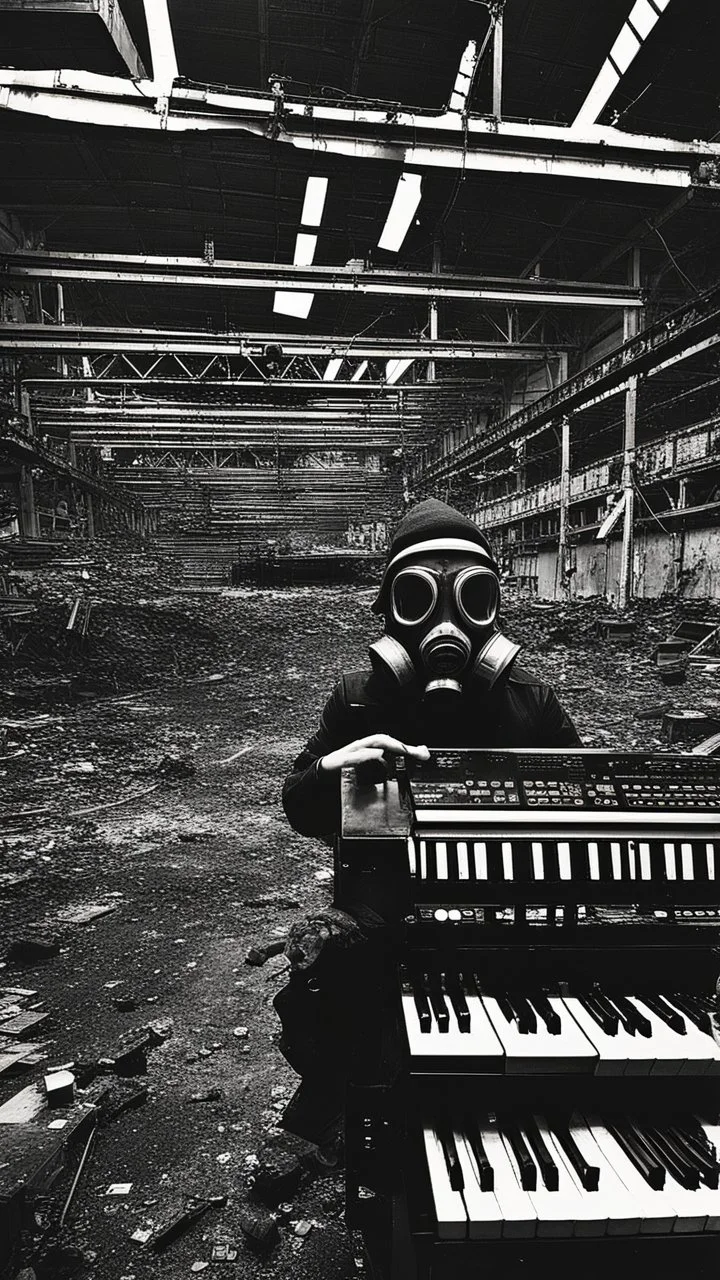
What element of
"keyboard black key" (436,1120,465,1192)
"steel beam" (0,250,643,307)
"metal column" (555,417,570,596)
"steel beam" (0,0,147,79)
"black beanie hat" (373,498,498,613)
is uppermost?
"steel beam" (0,0,147,79)

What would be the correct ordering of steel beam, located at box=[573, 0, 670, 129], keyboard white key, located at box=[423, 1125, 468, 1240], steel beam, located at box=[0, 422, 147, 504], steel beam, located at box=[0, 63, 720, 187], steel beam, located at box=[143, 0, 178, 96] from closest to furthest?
keyboard white key, located at box=[423, 1125, 468, 1240], steel beam, located at box=[0, 63, 720, 187], steel beam, located at box=[143, 0, 178, 96], steel beam, located at box=[573, 0, 670, 129], steel beam, located at box=[0, 422, 147, 504]

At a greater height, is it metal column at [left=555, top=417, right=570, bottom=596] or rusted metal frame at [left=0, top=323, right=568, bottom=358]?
rusted metal frame at [left=0, top=323, right=568, bottom=358]

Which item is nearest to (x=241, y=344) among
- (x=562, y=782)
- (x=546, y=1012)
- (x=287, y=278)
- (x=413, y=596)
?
(x=287, y=278)

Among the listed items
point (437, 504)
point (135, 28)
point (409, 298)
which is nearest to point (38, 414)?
point (135, 28)

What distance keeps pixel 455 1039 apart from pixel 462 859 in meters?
0.39

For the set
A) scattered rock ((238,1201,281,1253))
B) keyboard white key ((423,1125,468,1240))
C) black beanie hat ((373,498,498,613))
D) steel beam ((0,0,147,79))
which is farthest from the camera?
steel beam ((0,0,147,79))

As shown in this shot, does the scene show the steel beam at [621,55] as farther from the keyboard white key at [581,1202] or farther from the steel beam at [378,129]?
the keyboard white key at [581,1202]

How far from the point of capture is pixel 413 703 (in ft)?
7.73

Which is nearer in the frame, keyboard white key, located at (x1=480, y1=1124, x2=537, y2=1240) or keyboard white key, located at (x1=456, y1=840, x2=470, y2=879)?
keyboard white key, located at (x1=480, y1=1124, x2=537, y2=1240)

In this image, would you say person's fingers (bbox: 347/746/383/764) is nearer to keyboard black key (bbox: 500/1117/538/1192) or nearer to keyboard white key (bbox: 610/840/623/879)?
keyboard white key (bbox: 610/840/623/879)

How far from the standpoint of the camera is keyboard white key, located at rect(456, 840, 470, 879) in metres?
1.68

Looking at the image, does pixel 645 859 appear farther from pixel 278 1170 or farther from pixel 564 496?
pixel 564 496

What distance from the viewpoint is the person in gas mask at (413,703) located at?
5.98 ft

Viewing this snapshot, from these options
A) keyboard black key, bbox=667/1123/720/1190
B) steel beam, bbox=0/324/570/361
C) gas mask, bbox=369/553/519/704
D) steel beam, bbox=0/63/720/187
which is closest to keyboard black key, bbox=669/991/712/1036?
keyboard black key, bbox=667/1123/720/1190
